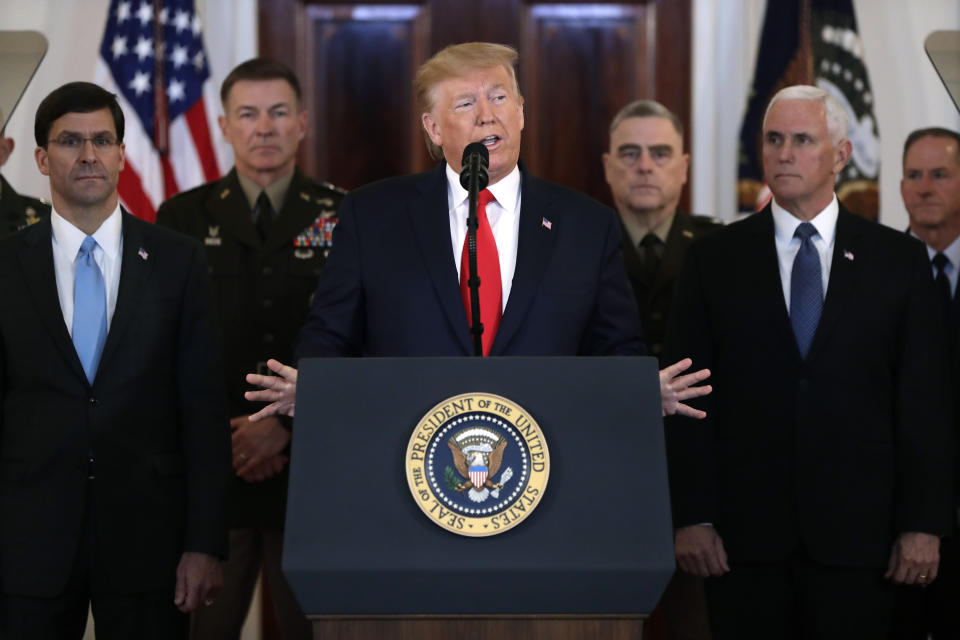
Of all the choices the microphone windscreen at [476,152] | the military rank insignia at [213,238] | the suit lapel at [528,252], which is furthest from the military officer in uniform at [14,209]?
the microphone windscreen at [476,152]

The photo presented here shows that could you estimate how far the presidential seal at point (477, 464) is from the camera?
5.85ft

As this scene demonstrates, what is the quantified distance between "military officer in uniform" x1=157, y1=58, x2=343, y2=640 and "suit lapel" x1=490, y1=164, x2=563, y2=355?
4.04 ft

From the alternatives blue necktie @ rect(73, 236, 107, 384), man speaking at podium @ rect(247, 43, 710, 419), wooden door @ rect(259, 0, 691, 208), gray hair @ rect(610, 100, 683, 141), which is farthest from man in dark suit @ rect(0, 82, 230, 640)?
wooden door @ rect(259, 0, 691, 208)

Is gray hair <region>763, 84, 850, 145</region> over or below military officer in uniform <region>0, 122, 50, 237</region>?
over

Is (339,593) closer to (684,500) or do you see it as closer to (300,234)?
(684,500)

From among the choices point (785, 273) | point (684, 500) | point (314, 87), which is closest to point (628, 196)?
point (785, 273)

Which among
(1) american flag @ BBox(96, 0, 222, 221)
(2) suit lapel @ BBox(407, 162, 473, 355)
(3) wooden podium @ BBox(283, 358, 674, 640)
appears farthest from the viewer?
(1) american flag @ BBox(96, 0, 222, 221)

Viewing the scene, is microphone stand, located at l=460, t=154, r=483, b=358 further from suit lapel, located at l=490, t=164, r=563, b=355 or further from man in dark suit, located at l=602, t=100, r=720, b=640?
man in dark suit, located at l=602, t=100, r=720, b=640

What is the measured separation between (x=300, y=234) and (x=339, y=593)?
1.95m

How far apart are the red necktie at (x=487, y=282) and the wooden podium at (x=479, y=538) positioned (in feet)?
1.68

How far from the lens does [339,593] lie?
1.78 m

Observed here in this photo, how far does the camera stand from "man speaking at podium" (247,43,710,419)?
7.65 ft

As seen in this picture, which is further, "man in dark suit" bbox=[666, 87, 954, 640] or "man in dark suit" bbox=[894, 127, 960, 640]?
"man in dark suit" bbox=[894, 127, 960, 640]

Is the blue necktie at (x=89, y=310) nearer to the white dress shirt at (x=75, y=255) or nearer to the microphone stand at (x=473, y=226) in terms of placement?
the white dress shirt at (x=75, y=255)
